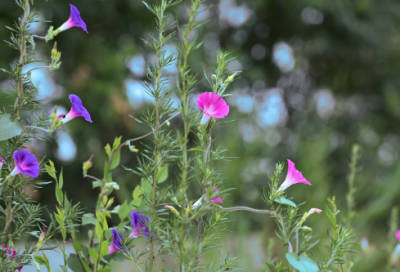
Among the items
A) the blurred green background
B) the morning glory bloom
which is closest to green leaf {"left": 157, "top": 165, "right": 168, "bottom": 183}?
the morning glory bloom

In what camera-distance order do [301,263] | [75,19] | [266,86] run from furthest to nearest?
[266,86], [75,19], [301,263]

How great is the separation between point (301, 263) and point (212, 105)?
0.15 m

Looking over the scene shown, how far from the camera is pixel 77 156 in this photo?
2.48 meters

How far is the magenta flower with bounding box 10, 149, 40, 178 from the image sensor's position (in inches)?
11.2

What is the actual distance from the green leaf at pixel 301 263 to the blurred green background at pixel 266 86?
1.30 metres

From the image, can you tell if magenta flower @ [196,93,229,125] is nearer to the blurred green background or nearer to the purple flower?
the purple flower

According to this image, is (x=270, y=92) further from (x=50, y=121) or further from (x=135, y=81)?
(x=50, y=121)

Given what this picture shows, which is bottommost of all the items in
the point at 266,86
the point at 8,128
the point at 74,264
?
the point at 266,86

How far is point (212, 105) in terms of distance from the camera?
285mm

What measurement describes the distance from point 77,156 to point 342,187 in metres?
2.65

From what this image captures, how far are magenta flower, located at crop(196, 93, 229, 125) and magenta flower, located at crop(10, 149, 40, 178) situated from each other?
0.49 feet

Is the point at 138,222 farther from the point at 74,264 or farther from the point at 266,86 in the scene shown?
the point at 266,86

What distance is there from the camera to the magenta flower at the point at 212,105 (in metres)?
0.28

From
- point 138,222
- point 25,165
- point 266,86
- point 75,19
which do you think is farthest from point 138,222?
point 266,86
